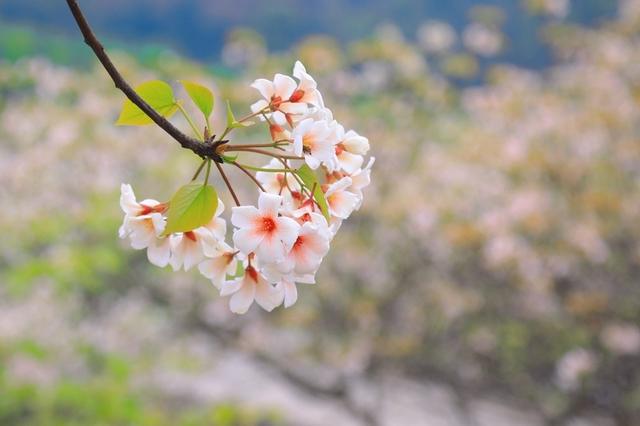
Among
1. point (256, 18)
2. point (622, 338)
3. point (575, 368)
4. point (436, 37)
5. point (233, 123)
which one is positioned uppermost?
point (256, 18)

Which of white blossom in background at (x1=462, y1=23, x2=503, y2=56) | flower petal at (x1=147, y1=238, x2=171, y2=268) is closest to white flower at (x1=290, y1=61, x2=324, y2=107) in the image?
flower petal at (x1=147, y1=238, x2=171, y2=268)

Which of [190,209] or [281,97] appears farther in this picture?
[281,97]

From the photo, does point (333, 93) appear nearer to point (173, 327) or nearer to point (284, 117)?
point (173, 327)

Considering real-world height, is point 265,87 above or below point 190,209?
above

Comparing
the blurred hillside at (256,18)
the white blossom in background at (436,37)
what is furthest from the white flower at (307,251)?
the blurred hillside at (256,18)

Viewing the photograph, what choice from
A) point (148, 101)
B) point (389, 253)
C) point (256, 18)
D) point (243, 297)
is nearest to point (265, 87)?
point (148, 101)

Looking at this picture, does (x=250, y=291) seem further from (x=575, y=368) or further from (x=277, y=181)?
(x=575, y=368)

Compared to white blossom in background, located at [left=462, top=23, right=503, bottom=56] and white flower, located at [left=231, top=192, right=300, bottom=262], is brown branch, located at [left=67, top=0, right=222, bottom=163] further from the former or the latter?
white blossom in background, located at [left=462, top=23, right=503, bottom=56]

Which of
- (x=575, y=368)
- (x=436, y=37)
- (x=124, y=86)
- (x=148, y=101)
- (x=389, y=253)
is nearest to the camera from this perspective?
(x=124, y=86)
